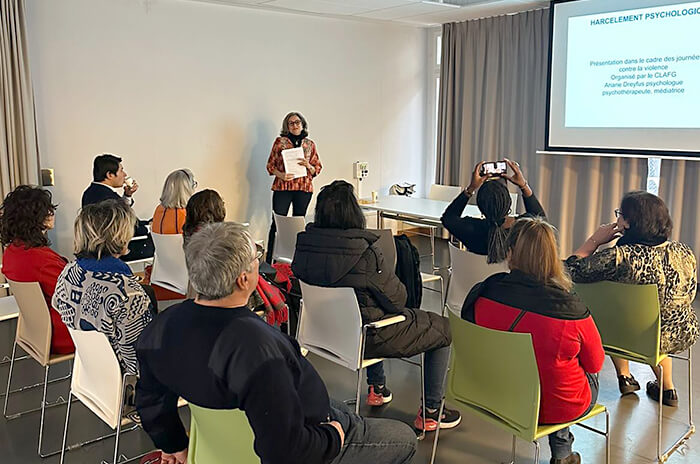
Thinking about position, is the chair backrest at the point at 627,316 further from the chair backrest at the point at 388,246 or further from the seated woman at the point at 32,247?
the seated woman at the point at 32,247

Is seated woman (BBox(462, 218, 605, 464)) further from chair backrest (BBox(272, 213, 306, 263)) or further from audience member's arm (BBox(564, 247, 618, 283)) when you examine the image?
chair backrest (BBox(272, 213, 306, 263))

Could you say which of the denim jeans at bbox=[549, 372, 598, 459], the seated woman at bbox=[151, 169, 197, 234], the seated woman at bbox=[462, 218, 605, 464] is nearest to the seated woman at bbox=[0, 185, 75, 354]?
the seated woman at bbox=[151, 169, 197, 234]

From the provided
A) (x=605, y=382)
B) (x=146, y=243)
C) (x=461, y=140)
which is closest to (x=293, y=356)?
(x=605, y=382)

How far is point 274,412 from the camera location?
5.33ft

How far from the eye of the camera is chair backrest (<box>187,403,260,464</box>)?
1.72 meters

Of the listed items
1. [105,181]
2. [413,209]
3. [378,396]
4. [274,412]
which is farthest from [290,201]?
[274,412]

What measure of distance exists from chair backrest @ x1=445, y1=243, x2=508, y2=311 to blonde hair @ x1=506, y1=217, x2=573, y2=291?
1.12 meters

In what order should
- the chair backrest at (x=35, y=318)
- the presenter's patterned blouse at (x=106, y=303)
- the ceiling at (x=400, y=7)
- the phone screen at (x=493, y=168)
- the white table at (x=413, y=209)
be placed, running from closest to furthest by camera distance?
the presenter's patterned blouse at (x=106, y=303) → the chair backrest at (x=35, y=318) → the phone screen at (x=493, y=168) → the white table at (x=413, y=209) → the ceiling at (x=400, y=7)

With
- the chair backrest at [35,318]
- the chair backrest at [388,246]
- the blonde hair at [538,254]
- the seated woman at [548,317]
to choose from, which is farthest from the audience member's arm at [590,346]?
the chair backrest at [35,318]

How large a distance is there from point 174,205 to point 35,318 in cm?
150

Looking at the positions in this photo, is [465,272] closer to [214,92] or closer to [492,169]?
[492,169]

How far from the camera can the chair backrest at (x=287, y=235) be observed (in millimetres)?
4895

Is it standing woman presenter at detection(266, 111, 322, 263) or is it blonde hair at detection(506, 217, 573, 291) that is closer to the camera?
blonde hair at detection(506, 217, 573, 291)

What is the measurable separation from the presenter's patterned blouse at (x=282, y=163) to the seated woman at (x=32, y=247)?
3.31 meters
